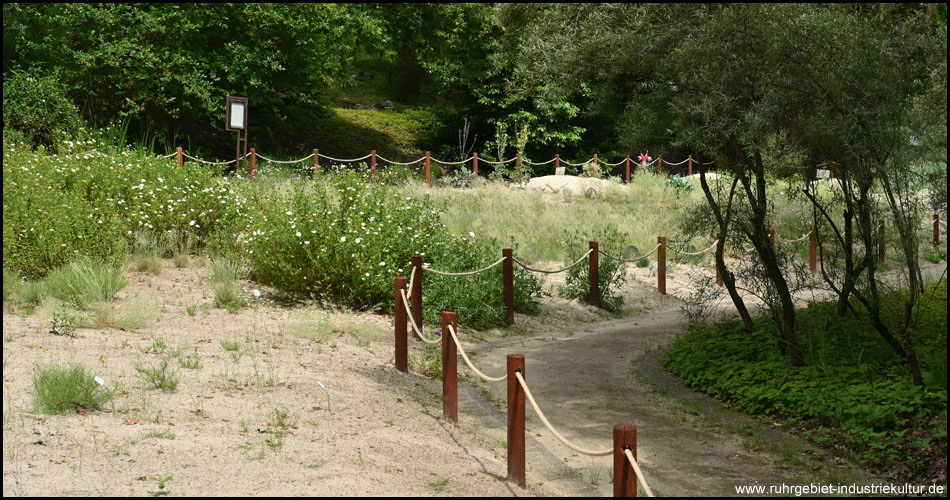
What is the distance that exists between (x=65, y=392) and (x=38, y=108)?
15.7 metres

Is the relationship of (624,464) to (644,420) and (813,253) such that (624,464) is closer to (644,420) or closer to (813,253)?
(644,420)

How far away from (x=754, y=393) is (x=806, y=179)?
2.24 meters

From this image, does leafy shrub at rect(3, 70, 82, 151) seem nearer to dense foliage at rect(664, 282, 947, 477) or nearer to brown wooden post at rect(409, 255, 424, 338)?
brown wooden post at rect(409, 255, 424, 338)

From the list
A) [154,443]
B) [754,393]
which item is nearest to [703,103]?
[754,393]

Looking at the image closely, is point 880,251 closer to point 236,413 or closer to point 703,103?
point 703,103

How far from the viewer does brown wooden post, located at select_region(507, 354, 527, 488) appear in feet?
16.2

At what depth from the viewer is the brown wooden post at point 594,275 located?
1209cm

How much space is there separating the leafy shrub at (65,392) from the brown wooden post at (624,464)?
3.61 m

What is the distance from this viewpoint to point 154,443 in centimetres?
500

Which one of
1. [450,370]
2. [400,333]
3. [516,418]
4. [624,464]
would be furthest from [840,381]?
[624,464]

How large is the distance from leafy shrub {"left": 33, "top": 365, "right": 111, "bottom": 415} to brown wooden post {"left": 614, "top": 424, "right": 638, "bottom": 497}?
3614 mm

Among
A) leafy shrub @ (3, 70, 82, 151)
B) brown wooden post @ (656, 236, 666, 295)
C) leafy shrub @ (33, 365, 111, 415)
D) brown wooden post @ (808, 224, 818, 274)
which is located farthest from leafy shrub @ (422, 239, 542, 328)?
leafy shrub @ (3, 70, 82, 151)

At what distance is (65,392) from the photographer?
5484 millimetres

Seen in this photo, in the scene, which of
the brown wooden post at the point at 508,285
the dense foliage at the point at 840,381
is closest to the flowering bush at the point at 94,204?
the brown wooden post at the point at 508,285
